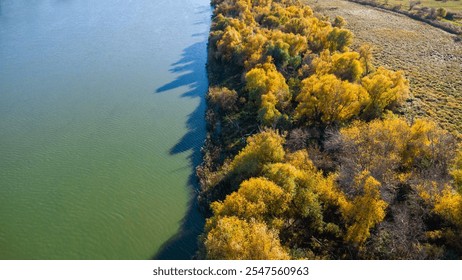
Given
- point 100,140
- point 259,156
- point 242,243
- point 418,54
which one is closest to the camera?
point 242,243

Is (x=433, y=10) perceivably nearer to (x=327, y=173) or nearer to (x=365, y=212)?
(x=327, y=173)

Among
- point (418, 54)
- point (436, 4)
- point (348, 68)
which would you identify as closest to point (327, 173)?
point (348, 68)

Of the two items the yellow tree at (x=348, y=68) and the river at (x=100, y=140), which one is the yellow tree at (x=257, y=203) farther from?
the yellow tree at (x=348, y=68)

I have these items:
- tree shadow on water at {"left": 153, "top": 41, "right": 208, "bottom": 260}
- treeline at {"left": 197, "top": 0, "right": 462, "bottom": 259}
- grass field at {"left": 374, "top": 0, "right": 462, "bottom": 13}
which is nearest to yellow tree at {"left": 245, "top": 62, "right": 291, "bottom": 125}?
treeline at {"left": 197, "top": 0, "right": 462, "bottom": 259}

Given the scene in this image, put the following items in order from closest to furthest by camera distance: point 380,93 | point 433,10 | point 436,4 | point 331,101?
point 331,101, point 380,93, point 433,10, point 436,4

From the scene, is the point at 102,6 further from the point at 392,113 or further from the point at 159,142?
the point at 392,113

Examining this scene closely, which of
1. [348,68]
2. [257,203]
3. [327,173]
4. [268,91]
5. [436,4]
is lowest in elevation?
[327,173]
